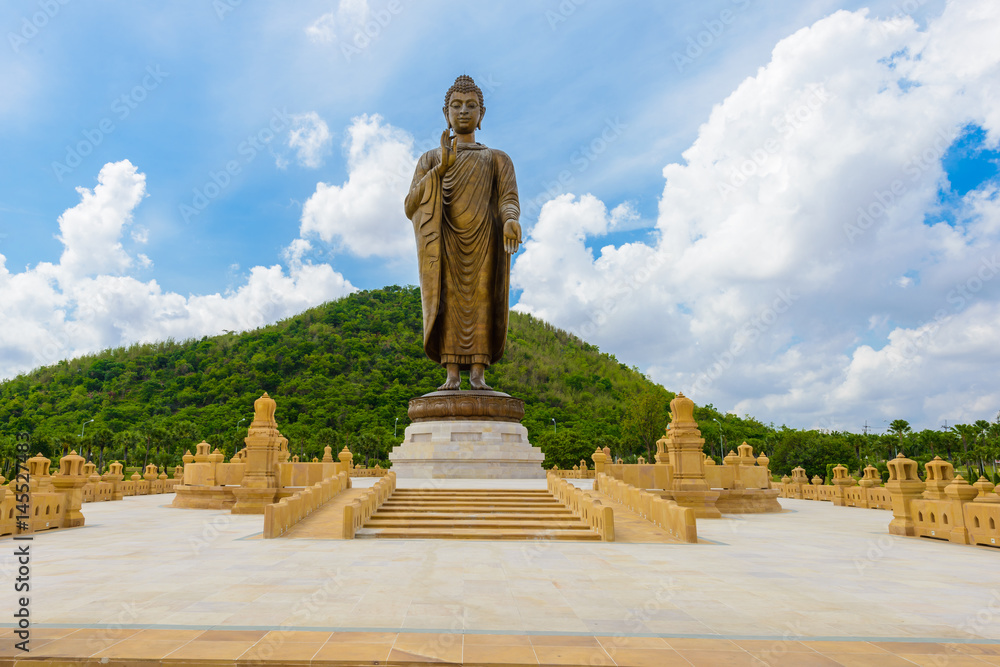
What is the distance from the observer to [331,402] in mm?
54219

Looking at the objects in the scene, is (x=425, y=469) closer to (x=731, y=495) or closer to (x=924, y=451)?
(x=731, y=495)

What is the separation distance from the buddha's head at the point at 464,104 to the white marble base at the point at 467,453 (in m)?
12.1

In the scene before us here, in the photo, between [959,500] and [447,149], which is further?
[447,149]

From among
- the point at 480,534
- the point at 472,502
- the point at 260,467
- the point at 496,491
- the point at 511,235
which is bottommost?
the point at 480,534

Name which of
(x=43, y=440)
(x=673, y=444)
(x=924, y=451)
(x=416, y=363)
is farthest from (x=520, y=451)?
(x=924, y=451)

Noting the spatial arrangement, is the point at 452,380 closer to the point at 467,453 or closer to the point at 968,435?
the point at 467,453

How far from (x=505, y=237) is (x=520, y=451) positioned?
26.7 feet

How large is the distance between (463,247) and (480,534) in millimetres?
14467

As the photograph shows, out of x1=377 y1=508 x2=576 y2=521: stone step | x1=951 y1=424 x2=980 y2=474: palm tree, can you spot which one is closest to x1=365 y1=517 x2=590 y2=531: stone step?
x1=377 y1=508 x2=576 y2=521: stone step

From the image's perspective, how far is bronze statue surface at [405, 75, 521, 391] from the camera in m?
23.2

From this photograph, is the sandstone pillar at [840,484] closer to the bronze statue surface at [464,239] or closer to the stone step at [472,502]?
the bronze statue surface at [464,239]

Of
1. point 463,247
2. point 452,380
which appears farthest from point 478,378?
point 463,247

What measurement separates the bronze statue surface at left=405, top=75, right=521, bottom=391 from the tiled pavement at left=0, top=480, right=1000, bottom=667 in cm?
1328

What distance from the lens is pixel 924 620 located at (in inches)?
222
